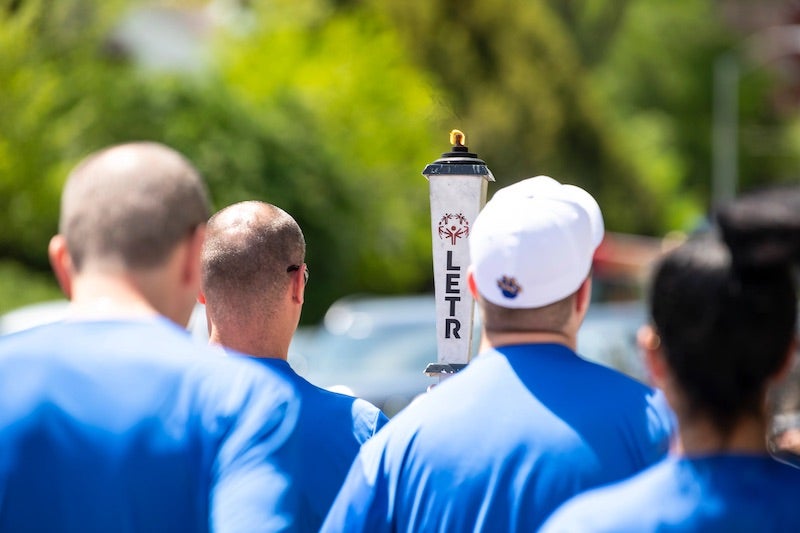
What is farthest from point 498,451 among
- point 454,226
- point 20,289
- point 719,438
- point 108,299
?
point 20,289

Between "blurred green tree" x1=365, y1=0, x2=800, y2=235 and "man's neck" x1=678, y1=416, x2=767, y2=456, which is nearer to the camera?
"man's neck" x1=678, y1=416, x2=767, y2=456

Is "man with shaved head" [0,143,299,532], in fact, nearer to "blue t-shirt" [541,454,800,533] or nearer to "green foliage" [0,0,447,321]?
"blue t-shirt" [541,454,800,533]

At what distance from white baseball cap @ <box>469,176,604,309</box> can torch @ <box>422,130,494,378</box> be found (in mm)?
556

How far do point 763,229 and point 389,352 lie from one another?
311 inches

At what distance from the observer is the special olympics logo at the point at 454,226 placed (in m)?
3.41

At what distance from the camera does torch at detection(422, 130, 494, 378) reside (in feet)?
11.2

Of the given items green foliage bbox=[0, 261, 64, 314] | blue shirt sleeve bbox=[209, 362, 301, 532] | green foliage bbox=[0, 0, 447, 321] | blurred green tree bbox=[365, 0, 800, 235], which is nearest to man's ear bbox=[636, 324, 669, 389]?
blue shirt sleeve bbox=[209, 362, 301, 532]

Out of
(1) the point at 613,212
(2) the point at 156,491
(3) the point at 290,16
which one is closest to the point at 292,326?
(2) the point at 156,491

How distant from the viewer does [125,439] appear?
2.53 meters

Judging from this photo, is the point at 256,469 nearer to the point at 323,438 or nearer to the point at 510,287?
the point at 323,438

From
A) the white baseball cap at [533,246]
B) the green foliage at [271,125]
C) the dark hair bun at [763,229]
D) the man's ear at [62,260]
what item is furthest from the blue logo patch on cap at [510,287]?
the green foliage at [271,125]

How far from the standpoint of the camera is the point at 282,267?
3.34 metres

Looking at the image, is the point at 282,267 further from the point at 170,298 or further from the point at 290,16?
the point at 290,16

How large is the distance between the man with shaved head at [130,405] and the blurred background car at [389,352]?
6.20 metres
